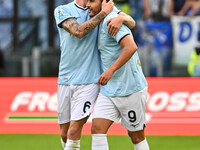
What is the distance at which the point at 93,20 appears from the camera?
6316 mm

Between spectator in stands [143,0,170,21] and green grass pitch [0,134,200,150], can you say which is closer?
green grass pitch [0,134,200,150]

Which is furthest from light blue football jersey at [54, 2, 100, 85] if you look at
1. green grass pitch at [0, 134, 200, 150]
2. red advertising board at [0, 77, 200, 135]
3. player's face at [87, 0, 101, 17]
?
red advertising board at [0, 77, 200, 135]

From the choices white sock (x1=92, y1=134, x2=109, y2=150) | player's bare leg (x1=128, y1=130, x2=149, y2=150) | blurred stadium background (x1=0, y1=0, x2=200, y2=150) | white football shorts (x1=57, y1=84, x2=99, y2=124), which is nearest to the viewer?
white sock (x1=92, y1=134, x2=109, y2=150)

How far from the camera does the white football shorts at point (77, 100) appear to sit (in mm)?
6562

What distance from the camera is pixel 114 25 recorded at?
20.1ft

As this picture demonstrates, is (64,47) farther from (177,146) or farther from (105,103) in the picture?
(177,146)

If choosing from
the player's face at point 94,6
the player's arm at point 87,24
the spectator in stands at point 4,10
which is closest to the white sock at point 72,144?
the player's arm at point 87,24

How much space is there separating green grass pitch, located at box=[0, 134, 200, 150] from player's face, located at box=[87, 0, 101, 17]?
3.01 metres

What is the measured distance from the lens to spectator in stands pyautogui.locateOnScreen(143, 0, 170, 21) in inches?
581

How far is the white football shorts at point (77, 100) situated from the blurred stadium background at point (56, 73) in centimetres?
229

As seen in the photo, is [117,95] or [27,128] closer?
[117,95]

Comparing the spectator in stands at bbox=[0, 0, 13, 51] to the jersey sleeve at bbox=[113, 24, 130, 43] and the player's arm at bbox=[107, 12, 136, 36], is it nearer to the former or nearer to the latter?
the player's arm at bbox=[107, 12, 136, 36]

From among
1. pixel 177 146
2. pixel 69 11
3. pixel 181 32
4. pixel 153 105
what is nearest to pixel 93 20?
pixel 69 11

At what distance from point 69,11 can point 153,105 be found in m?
4.30
